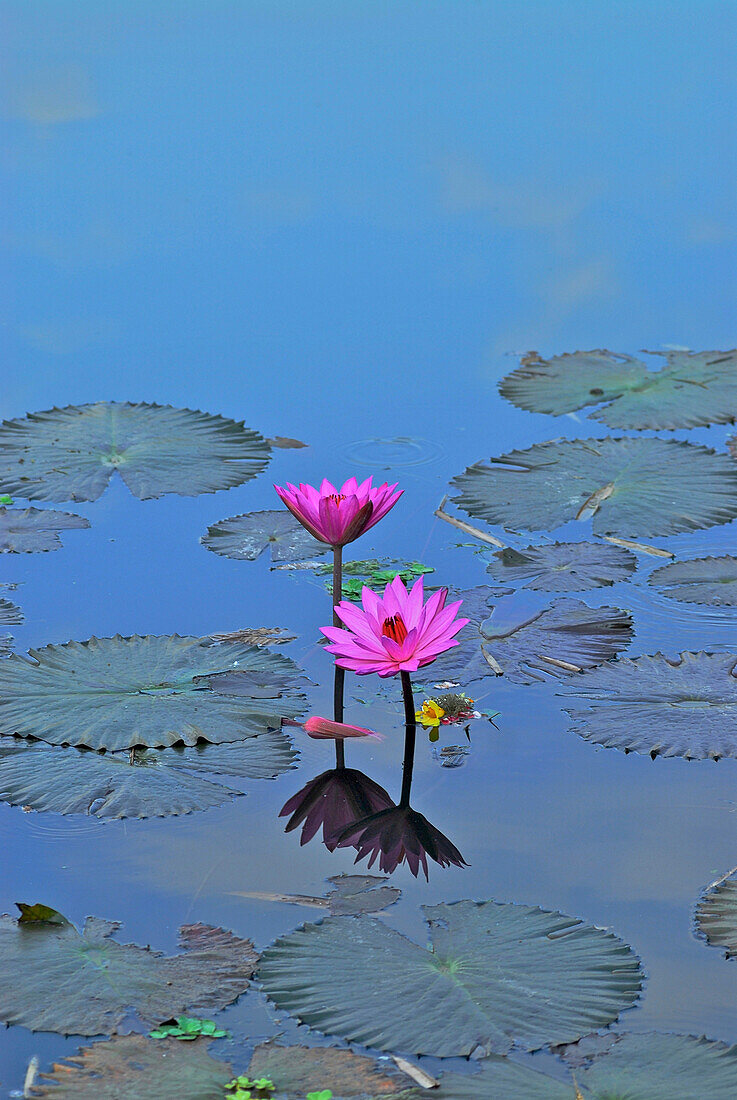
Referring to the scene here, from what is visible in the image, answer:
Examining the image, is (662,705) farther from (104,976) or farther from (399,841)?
(104,976)

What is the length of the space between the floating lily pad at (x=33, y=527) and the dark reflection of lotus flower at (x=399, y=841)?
147cm

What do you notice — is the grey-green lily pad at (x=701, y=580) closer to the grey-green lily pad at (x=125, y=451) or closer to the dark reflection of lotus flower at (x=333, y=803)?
the dark reflection of lotus flower at (x=333, y=803)

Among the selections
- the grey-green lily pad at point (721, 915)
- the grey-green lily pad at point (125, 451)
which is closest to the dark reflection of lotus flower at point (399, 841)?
the grey-green lily pad at point (721, 915)

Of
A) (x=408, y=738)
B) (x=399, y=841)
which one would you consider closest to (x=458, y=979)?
(x=399, y=841)

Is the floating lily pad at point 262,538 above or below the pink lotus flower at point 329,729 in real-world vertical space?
above

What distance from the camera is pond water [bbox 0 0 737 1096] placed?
7.01 feet

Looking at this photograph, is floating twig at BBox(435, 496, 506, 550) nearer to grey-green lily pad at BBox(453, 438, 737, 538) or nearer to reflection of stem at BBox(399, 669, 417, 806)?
grey-green lily pad at BBox(453, 438, 737, 538)

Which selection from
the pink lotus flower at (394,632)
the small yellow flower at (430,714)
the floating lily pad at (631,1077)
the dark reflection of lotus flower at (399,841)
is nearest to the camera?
the floating lily pad at (631,1077)

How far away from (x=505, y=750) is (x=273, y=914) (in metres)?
0.64

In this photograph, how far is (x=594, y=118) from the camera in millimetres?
7301

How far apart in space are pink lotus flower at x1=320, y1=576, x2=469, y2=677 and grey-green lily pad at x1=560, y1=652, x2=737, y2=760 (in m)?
0.36

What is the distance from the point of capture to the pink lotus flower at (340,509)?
2680 millimetres

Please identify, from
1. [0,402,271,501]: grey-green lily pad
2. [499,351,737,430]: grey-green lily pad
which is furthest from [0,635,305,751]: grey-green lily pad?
[499,351,737,430]: grey-green lily pad

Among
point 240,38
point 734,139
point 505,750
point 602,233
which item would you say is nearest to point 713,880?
point 505,750
